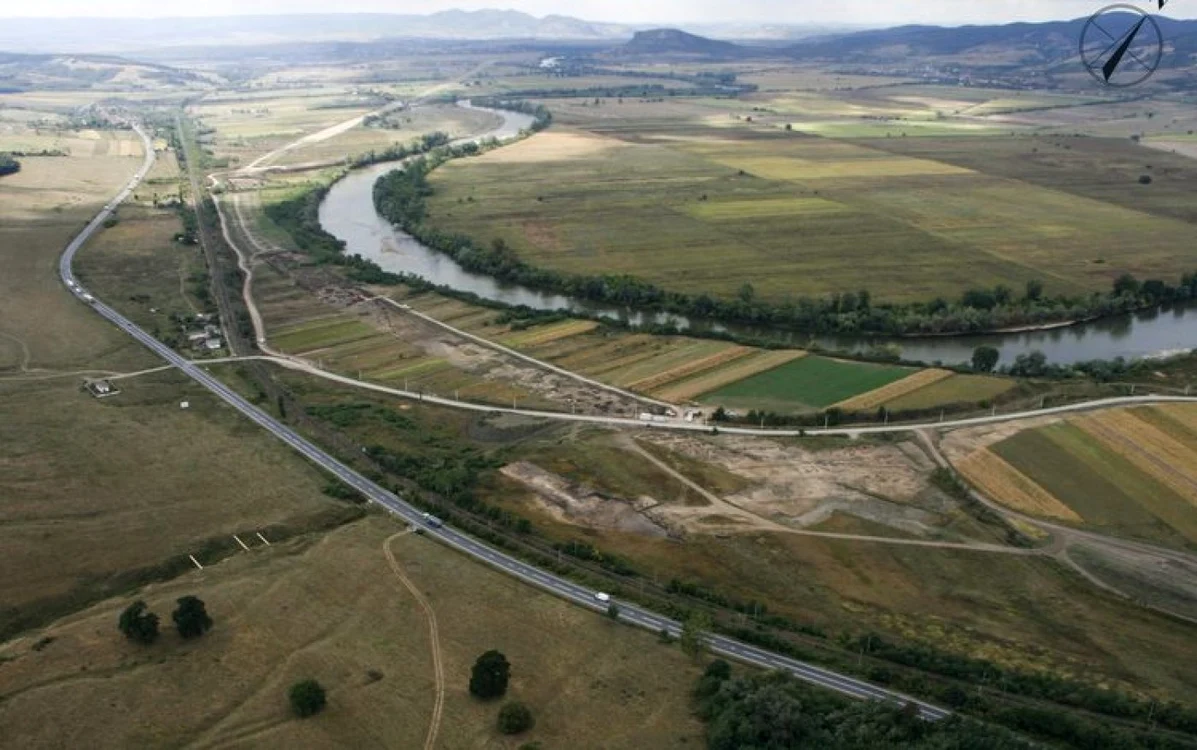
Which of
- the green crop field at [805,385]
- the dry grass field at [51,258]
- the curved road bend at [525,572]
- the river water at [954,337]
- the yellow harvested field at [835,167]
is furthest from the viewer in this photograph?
the yellow harvested field at [835,167]

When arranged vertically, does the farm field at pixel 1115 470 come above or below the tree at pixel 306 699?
above

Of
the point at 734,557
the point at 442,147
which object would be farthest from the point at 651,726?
the point at 442,147

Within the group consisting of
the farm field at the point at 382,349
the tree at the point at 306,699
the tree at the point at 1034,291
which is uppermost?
the tree at the point at 1034,291

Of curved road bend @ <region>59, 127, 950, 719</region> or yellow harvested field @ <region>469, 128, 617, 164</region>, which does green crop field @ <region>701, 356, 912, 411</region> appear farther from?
yellow harvested field @ <region>469, 128, 617, 164</region>

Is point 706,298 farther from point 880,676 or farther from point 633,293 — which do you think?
point 880,676

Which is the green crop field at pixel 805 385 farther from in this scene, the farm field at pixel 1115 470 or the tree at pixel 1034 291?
the tree at pixel 1034 291

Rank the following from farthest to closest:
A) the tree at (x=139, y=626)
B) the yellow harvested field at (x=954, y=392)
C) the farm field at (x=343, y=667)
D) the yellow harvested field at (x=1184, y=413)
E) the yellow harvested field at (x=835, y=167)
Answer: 1. the yellow harvested field at (x=835, y=167)
2. the yellow harvested field at (x=954, y=392)
3. the yellow harvested field at (x=1184, y=413)
4. the tree at (x=139, y=626)
5. the farm field at (x=343, y=667)

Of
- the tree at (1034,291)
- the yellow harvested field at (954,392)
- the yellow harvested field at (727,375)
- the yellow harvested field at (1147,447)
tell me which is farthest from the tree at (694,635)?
the tree at (1034,291)

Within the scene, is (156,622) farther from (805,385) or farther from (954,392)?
(954,392)
